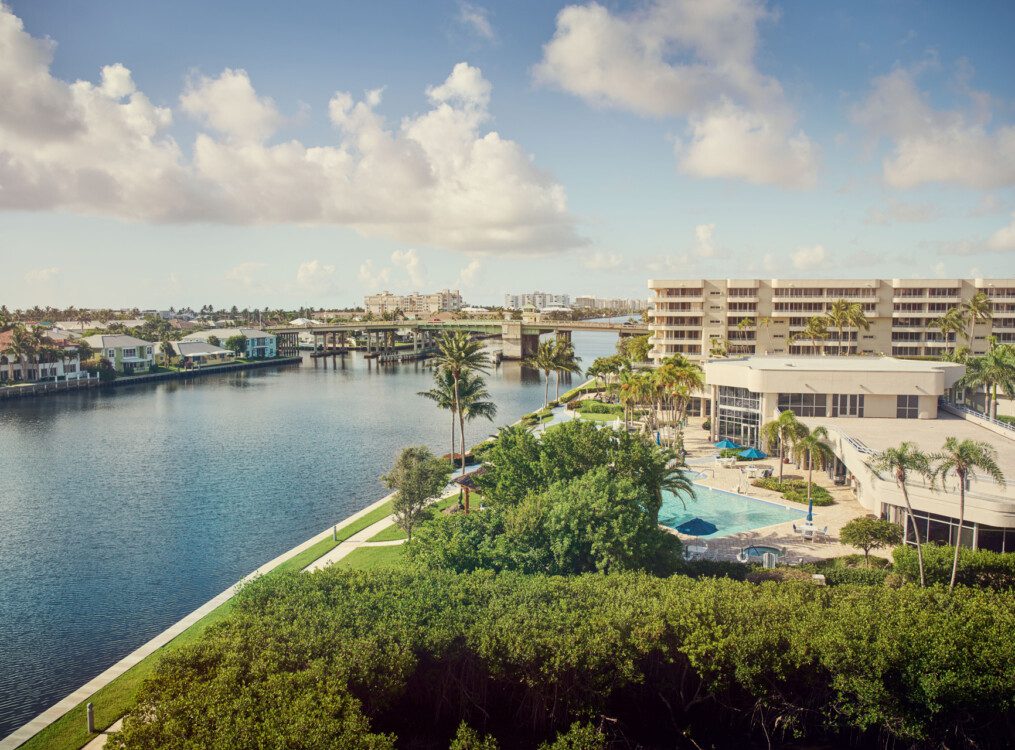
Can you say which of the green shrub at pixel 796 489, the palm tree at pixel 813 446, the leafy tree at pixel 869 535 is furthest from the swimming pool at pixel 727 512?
the leafy tree at pixel 869 535

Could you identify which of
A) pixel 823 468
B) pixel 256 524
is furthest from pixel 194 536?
pixel 823 468

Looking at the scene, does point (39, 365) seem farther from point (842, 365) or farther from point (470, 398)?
point (842, 365)

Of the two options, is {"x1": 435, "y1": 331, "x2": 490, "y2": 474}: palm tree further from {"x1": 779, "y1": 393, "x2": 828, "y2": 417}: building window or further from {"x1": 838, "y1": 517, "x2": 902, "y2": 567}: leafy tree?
{"x1": 838, "y1": 517, "x2": 902, "y2": 567}: leafy tree

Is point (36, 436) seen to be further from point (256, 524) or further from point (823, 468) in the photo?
point (823, 468)

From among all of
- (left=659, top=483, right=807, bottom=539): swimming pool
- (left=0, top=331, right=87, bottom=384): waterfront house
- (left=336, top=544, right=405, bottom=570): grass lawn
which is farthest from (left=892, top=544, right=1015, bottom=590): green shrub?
(left=0, top=331, right=87, bottom=384): waterfront house

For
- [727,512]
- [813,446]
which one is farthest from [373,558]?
[813,446]
